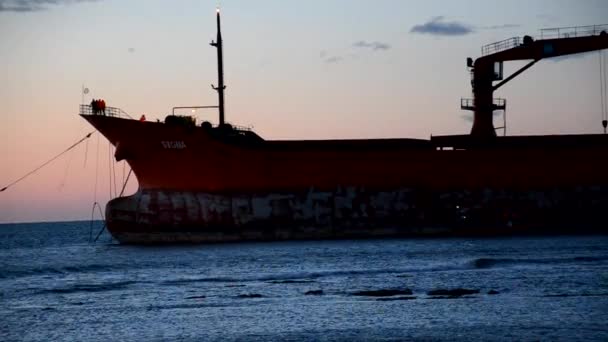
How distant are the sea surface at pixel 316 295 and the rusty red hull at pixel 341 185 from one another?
1.88 m

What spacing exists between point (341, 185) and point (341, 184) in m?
0.06

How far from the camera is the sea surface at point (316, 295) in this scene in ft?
67.4

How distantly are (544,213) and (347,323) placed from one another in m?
29.8

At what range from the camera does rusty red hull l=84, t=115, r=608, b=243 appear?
148 ft

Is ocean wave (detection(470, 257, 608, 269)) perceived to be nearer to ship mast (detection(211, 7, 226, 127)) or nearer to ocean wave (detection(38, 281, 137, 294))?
ocean wave (detection(38, 281, 137, 294))

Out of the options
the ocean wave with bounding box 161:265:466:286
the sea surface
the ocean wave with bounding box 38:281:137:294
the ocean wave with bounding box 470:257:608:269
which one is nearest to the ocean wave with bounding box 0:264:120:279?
the sea surface

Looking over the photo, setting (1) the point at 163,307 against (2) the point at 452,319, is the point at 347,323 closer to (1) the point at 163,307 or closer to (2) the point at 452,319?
(2) the point at 452,319

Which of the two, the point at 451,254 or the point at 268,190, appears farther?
the point at 268,190

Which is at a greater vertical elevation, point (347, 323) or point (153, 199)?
point (153, 199)

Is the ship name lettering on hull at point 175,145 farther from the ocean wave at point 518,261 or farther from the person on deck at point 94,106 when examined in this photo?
the ocean wave at point 518,261

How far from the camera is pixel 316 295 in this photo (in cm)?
2655

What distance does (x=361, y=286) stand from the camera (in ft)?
94.4

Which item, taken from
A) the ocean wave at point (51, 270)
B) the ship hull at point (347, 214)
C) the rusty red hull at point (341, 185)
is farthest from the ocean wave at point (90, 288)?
the rusty red hull at point (341, 185)

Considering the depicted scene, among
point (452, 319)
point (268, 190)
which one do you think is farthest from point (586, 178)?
point (452, 319)
